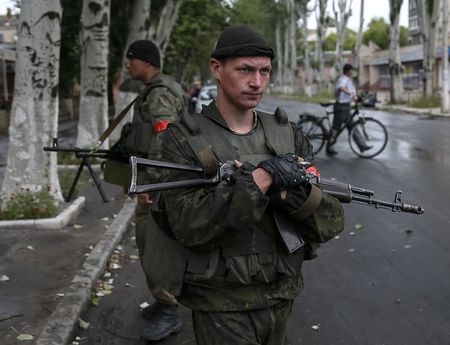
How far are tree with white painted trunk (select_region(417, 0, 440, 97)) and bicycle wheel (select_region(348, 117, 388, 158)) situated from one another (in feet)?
56.7

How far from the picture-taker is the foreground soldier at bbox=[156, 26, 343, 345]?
2.13 m

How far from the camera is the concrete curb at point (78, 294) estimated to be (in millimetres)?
3849

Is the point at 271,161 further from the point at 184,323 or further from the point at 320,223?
the point at 184,323

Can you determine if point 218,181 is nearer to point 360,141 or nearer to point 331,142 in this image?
point 360,141

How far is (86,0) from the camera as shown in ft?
35.5

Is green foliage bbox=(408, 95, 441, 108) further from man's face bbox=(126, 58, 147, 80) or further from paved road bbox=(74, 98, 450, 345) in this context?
man's face bbox=(126, 58, 147, 80)

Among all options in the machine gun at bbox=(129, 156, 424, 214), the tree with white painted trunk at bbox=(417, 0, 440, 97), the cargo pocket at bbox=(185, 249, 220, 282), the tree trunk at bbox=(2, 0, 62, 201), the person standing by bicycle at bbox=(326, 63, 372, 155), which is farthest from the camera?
the tree with white painted trunk at bbox=(417, 0, 440, 97)

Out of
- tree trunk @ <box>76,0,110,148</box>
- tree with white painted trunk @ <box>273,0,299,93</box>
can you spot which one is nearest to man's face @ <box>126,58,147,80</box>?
tree trunk @ <box>76,0,110,148</box>

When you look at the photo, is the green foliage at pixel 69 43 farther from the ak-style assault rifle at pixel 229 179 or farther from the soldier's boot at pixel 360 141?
the ak-style assault rifle at pixel 229 179

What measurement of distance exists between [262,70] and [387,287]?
309 cm

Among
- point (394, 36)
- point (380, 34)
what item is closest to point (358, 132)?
point (394, 36)

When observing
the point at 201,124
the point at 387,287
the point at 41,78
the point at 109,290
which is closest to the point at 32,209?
the point at 41,78

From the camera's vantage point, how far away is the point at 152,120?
158 inches

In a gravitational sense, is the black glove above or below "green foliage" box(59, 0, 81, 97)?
below
